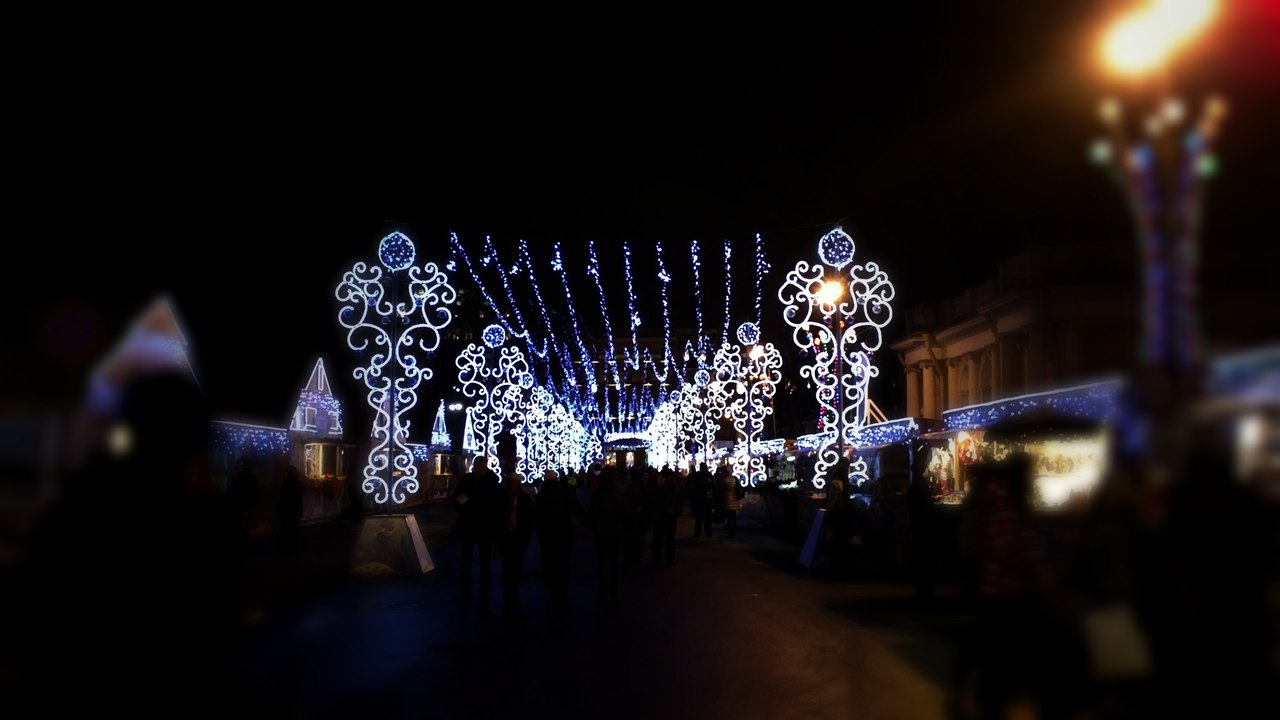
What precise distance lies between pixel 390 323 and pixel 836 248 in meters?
7.98

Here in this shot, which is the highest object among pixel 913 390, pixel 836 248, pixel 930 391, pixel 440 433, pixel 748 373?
pixel 836 248

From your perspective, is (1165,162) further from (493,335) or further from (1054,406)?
(493,335)

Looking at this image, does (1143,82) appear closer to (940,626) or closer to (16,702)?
(16,702)

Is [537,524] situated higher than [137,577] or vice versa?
[137,577]

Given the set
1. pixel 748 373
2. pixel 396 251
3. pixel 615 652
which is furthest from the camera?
pixel 748 373

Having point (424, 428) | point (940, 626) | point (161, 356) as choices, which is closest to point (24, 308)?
point (161, 356)

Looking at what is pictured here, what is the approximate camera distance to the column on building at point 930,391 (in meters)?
60.3

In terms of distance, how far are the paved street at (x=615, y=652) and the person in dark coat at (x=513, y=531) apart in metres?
0.42

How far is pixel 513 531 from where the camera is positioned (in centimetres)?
1748

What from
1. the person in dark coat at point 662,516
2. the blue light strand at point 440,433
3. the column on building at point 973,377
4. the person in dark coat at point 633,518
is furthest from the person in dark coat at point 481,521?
the blue light strand at point 440,433

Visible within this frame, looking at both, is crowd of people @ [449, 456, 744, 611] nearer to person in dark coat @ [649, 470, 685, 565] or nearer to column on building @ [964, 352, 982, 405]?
person in dark coat @ [649, 470, 685, 565]

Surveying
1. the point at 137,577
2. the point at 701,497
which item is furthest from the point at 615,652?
the point at 701,497

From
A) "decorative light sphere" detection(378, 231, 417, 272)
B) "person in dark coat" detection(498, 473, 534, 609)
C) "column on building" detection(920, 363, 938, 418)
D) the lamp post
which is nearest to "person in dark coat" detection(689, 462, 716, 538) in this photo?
"decorative light sphere" detection(378, 231, 417, 272)

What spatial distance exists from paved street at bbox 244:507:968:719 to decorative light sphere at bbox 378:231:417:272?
17.3 feet
